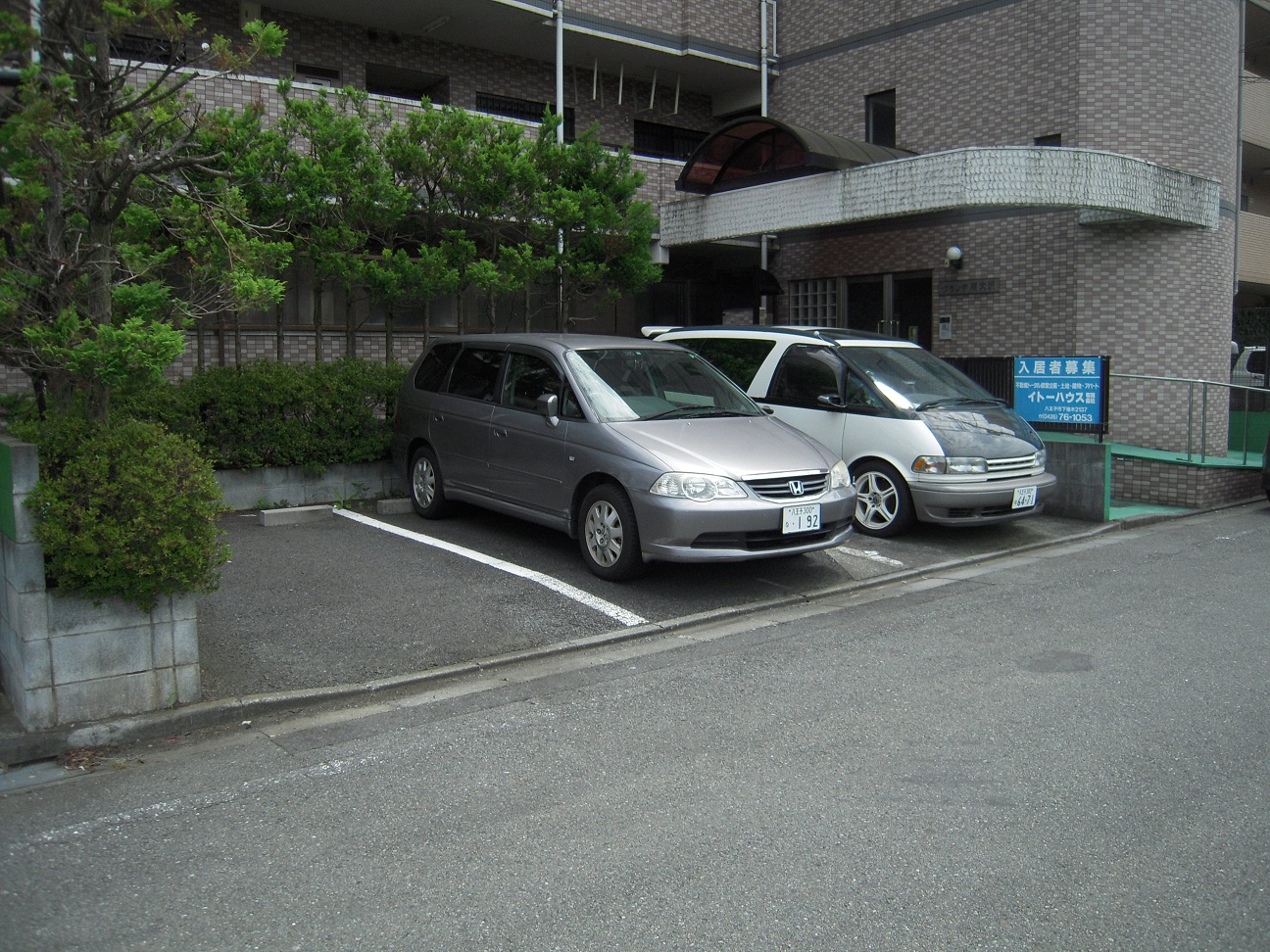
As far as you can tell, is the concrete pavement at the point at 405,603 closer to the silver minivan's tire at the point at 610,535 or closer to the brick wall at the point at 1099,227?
the silver minivan's tire at the point at 610,535

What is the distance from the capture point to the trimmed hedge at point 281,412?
30.6 ft

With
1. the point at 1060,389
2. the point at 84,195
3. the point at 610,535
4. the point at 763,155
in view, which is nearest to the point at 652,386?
the point at 610,535

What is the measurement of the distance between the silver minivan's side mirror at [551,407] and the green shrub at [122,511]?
3.02 m

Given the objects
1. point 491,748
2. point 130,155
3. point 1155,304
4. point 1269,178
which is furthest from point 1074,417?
point 1269,178

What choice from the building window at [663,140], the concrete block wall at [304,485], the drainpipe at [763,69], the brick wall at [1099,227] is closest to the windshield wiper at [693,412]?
the concrete block wall at [304,485]

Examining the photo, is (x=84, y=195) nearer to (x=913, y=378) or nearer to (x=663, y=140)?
(x=913, y=378)

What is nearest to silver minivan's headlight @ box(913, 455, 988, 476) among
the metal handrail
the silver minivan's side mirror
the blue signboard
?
the blue signboard

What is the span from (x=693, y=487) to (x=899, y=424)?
2.84m

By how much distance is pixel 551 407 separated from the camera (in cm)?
787

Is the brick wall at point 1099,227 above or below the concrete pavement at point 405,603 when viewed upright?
above

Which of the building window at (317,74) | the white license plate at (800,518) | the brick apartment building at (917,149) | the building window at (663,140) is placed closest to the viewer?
the white license plate at (800,518)

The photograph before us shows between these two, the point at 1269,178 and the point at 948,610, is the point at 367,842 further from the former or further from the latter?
the point at 1269,178

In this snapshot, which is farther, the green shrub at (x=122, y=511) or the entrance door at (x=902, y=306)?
the entrance door at (x=902, y=306)

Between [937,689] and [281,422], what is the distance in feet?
21.6
